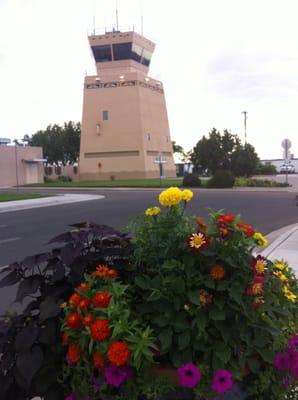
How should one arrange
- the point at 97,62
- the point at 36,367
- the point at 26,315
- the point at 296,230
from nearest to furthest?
1. the point at 36,367
2. the point at 26,315
3. the point at 296,230
4. the point at 97,62

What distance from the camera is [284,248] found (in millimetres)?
11508

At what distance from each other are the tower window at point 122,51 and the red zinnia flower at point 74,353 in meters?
72.6

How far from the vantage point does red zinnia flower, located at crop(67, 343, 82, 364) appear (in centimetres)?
283

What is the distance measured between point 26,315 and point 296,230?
12624 mm

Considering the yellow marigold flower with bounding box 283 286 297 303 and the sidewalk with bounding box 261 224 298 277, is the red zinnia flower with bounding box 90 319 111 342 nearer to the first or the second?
the yellow marigold flower with bounding box 283 286 297 303

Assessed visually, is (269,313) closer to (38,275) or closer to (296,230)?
(38,275)

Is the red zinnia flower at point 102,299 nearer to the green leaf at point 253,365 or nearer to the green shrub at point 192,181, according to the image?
the green leaf at point 253,365

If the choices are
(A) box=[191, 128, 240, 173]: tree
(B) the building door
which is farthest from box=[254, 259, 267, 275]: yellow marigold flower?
(B) the building door

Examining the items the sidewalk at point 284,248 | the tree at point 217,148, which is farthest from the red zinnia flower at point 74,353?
the tree at point 217,148

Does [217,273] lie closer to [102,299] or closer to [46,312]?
[102,299]

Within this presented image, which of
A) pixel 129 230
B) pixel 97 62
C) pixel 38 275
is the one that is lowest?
pixel 38 275

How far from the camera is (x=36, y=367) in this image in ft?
9.46

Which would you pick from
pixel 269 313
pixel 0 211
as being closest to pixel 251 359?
pixel 269 313

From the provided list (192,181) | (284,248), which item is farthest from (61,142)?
(284,248)
